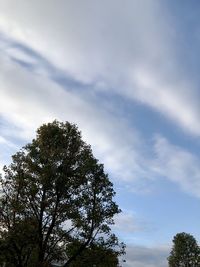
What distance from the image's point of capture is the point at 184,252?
76250 millimetres

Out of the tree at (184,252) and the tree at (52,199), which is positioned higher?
the tree at (184,252)

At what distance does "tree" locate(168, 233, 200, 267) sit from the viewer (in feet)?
249

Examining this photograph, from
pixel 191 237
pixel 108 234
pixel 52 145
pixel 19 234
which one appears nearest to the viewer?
pixel 19 234

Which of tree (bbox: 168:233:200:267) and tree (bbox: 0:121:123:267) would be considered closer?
tree (bbox: 0:121:123:267)

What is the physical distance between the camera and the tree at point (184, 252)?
75.9 meters

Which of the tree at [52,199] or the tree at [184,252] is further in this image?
the tree at [184,252]

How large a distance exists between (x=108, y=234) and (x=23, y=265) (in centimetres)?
693

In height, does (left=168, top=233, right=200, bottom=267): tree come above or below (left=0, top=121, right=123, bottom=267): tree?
above

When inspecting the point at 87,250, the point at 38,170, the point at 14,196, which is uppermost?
the point at 38,170

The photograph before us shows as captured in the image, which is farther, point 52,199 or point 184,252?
point 184,252

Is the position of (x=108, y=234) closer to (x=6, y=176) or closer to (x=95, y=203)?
(x=95, y=203)

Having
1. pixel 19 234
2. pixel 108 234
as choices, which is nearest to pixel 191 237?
pixel 108 234

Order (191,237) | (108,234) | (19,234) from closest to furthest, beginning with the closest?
(19,234)
(108,234)
(191,237)

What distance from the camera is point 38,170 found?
114 feet
